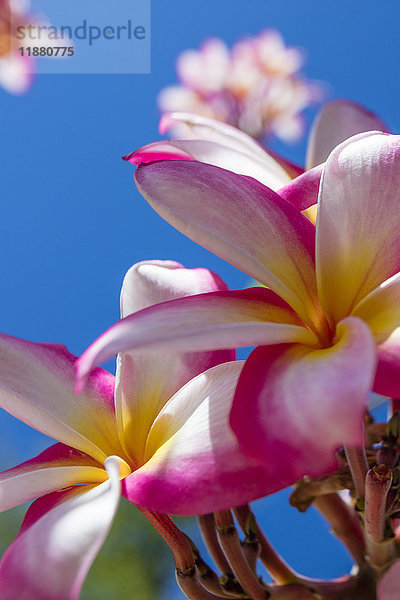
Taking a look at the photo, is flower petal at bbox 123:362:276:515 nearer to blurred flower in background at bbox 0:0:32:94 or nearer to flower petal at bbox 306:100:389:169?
flower petal at bbox 306:100:389:169

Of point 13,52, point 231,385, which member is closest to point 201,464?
point 231,385

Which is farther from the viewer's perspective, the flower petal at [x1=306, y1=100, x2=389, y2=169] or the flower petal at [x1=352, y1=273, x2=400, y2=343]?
the flower petal at [x1=306, y1=100, x2=389, y2=169]

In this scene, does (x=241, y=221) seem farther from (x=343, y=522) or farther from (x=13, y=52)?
(x=13, y=52)

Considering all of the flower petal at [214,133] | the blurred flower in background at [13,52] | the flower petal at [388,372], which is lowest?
the flower petal at [388,372]

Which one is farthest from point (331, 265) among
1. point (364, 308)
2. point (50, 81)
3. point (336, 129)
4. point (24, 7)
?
point (50, 81)

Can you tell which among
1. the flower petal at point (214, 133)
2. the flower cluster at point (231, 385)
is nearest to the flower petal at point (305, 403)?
the flower cluster at point (231, 385)

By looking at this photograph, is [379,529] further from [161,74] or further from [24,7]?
[161,74]

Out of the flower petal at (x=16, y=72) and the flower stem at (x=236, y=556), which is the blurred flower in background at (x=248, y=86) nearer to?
the flower petal at (x=16, y=72)

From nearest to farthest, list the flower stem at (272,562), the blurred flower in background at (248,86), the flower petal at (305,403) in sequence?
the flower petal at (305,403)
the flower stem at (272,562)
the blurred flower in background at (248,86)

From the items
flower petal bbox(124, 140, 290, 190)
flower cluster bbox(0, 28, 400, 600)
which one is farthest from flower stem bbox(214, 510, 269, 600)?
flower petal bbox(124, 140, 290, 190)
